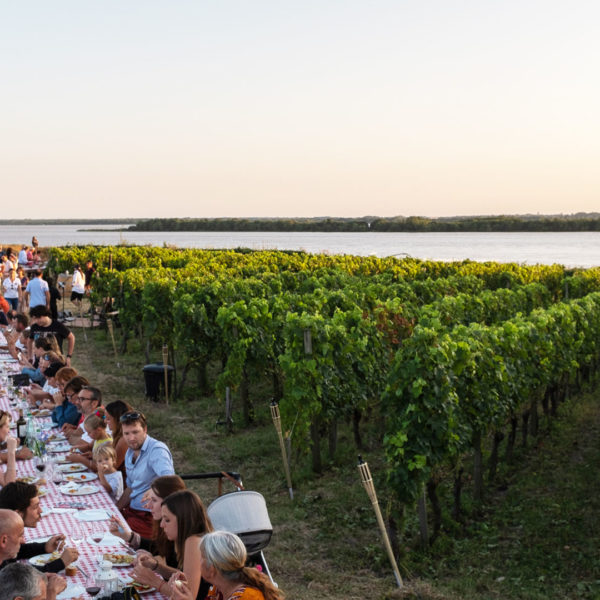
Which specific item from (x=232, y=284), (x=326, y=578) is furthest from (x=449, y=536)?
(x=232, y=284)

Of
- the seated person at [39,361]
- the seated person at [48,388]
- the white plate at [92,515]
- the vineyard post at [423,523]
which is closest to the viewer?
the white plate at [92,515]

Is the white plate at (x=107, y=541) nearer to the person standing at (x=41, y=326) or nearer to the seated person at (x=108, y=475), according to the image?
the seated person at (x=108, y=475)

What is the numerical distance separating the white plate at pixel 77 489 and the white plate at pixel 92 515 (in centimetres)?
38

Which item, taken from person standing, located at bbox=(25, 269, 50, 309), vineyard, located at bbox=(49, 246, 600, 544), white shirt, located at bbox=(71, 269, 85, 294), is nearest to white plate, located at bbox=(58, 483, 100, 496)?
vineyard, located at bbox=(49, 246, 600, 544)

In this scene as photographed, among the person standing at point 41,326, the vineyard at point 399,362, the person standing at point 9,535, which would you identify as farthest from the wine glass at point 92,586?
the person standing at point 41,326

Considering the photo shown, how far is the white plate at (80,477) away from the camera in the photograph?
4.95 metres

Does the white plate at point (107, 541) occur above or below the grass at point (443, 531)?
above

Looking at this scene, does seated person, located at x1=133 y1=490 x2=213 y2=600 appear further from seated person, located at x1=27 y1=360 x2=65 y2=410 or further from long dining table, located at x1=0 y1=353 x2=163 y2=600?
seated person, located at x1=27 y1=360 x2=65 y2=410

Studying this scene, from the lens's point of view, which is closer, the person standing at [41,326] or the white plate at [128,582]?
the white plate at [128,582]

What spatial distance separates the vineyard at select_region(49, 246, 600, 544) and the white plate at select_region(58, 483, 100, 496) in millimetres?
2449

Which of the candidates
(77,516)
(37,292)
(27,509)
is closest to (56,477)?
(77,516)

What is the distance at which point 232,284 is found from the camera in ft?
40.5

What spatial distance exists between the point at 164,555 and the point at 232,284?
28.5ft

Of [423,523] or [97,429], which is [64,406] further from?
[423,523]
